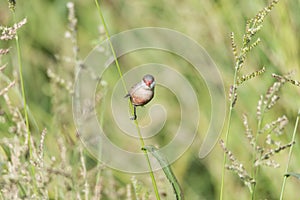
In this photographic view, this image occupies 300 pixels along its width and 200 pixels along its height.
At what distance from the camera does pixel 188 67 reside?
1858 mm

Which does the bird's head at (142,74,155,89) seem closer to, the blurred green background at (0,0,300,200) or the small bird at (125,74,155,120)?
the small bird at (125,74,155,120)

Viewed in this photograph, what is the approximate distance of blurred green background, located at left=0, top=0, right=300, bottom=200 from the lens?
151 centimetres

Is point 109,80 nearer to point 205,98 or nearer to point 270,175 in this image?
point 205,98

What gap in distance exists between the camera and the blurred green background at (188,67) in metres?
1.51

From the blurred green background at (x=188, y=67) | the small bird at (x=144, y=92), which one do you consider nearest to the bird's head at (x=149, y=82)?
the small bird at (x=144, y=92)

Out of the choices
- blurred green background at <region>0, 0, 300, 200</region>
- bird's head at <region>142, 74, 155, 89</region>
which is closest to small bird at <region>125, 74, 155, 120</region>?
bird's head at <region>142, 74, 155, 89</region>

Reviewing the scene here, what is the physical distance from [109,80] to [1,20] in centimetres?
53

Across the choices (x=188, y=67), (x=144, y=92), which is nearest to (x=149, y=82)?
(x=144, y=92)

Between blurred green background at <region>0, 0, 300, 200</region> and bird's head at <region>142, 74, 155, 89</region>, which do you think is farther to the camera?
blurred green background at <region>0, 0, 300, 200</region>

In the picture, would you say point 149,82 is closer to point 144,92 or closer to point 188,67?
point 144,92

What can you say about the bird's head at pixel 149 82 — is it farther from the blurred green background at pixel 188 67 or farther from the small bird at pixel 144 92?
the blurred green background at pixel 188 67

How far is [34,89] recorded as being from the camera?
215 cm

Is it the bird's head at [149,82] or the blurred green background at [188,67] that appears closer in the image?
the bird's head at [149,82]

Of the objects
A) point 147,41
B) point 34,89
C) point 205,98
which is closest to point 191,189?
point 205,98
